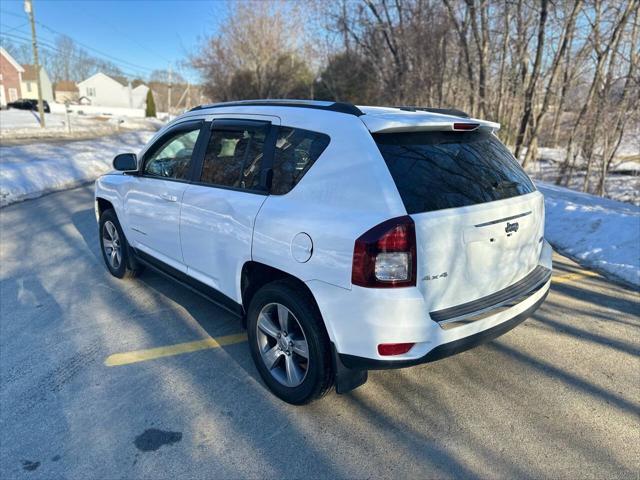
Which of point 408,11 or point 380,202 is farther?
point 408,11

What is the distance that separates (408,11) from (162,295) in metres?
14.0

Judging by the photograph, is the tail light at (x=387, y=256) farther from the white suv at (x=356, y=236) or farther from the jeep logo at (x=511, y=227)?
the jeep logo at (x=511, y=227)

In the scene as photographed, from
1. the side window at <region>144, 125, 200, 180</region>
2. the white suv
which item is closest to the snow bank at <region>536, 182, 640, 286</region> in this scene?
the white suv

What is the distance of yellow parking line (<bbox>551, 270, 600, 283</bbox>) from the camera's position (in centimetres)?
513

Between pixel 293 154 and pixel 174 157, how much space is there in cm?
172

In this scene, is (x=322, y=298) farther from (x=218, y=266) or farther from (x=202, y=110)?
(x=202, y=110)

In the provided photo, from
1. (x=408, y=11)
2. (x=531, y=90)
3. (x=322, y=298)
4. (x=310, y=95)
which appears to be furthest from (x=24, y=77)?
(x=322, y=298)

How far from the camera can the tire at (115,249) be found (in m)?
4.69

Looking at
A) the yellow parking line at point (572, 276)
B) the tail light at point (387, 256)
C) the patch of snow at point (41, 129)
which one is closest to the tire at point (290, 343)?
the tail light at point (387, 256)

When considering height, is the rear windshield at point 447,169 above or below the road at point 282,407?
above

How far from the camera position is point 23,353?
137 inches

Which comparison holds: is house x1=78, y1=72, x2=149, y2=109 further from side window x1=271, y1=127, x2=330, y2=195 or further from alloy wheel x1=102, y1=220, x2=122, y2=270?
side window x1=271, y1=127, x2=330, y2=195

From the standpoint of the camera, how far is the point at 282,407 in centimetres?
286

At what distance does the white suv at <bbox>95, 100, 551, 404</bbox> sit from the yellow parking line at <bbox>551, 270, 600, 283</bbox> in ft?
6.73
